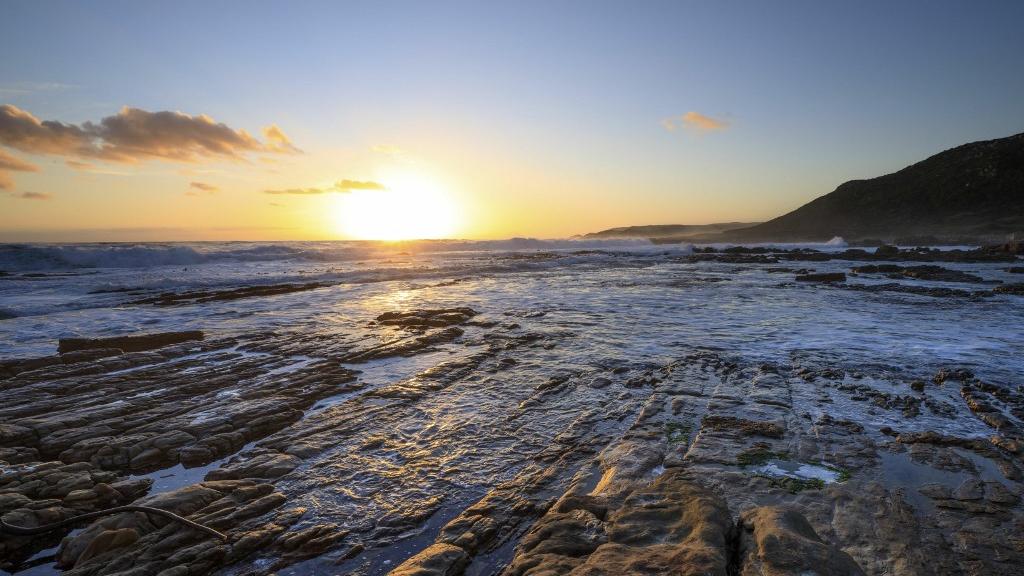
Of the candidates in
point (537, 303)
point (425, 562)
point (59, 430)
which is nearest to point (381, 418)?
point (425, 562)

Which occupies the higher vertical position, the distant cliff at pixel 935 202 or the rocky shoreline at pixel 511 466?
the distant cliff at pixel 935 202

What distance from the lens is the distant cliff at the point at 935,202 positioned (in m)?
59.0

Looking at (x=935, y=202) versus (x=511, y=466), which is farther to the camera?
(x=935, y=202)

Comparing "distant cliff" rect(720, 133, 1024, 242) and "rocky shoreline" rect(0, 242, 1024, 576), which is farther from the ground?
"distant cliff" rect(720, 133, 1024, 242)

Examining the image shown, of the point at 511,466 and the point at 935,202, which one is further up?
the point at 935,202

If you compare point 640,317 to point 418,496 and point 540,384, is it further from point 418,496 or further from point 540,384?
point 418,496

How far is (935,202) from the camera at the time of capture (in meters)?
67.2

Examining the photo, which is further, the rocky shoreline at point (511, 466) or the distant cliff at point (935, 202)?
the distant cliff at point (935, 202)

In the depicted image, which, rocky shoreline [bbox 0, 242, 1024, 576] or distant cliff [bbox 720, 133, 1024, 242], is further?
distant cliff [bbox 720, 133, 1024, 242]

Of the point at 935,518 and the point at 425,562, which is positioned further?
the point at 935,518

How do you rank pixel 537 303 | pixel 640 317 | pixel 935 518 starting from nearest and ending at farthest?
pixel 935 518
pixel 640 317
pixel 537 303

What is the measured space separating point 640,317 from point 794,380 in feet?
19.5

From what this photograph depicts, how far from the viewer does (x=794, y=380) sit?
7.10 metres

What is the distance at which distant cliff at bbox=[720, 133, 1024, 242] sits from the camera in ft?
193
